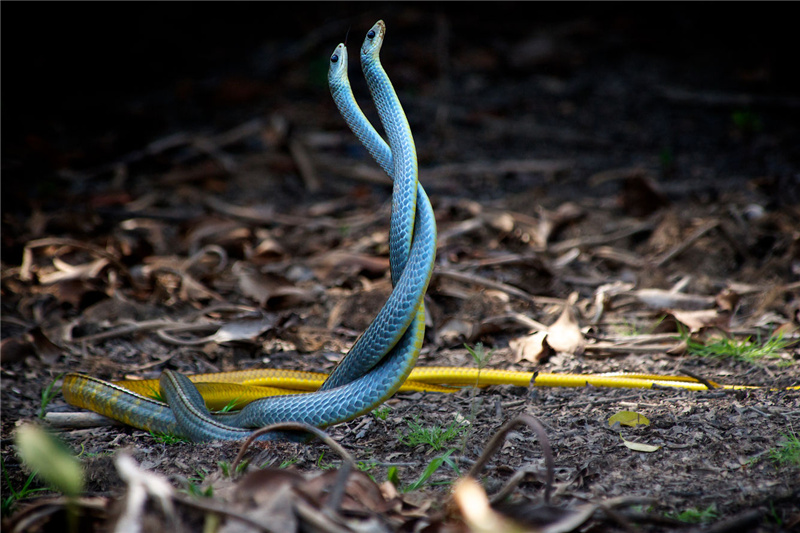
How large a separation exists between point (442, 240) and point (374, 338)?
288 centimetres

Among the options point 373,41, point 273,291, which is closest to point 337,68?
point 373,41

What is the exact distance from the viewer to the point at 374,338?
2289 mm

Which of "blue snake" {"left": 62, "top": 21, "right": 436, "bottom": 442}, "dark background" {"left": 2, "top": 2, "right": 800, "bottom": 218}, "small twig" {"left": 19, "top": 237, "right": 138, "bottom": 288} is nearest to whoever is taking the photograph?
"blue snake" {"left": 62, "top": 21, "right": 436, "bottom": 442}

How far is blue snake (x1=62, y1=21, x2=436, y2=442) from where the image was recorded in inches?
88.3

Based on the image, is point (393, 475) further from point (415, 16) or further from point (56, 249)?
point (415, 16)

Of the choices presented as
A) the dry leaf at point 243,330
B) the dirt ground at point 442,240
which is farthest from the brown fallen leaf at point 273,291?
the dry leaf at point 243,330

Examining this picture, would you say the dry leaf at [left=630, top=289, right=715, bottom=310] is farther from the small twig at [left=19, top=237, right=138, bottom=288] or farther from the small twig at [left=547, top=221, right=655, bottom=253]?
the small twig at [left=19, top=237, right=138, bottom=288]

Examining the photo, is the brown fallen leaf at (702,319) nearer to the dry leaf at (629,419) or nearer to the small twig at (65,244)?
the dry leaf at (629,419)

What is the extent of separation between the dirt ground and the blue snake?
0.38 feet

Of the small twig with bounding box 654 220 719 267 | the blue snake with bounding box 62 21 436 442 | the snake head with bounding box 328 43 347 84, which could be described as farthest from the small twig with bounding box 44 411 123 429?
the small twig with bounding box 654 220 719 267

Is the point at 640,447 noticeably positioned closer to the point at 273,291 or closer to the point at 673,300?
the point at 673,300

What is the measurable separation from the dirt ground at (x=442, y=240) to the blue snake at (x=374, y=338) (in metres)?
0.12

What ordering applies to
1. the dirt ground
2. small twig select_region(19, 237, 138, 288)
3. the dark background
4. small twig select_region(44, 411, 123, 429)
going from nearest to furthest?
the dirt ground → small twig select_region(44, 411, 123, 429) → small twig select_region(19, 237, 138, 288) → the dark background

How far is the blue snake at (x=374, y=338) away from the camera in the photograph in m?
2.24
